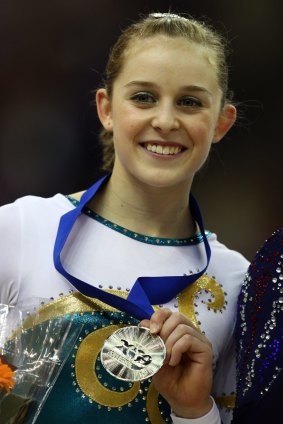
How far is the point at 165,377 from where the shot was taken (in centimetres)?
165

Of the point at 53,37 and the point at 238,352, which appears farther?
the point at 53,37

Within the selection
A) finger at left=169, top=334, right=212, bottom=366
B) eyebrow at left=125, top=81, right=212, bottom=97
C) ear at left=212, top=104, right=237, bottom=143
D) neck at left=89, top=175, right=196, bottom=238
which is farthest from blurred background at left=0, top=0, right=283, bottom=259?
finger at left=169, top=334, right=212, bottom=366

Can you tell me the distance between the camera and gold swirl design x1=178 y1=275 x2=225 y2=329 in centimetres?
185

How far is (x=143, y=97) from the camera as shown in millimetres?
1848

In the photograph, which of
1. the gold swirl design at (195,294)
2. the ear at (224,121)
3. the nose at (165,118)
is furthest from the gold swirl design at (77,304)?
the ear at (224,121)

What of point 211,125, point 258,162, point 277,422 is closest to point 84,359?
point 277,422

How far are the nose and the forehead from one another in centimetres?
7

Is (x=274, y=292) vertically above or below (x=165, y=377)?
above

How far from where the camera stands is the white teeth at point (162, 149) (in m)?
1.84

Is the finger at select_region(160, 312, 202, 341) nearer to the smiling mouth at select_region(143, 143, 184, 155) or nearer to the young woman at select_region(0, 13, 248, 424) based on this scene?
the young woman at select_region(0, 13, 248, 424)

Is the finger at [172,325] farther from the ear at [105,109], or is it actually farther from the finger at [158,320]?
the ear at [105,109]

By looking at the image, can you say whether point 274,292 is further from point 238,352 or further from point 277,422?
point 277,422

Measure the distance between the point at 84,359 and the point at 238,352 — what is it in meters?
0.35

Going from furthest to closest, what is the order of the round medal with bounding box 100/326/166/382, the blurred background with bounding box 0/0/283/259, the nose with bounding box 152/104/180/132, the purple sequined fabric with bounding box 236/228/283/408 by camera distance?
the blurred background with bounding box 0/0/283/259
the nose with bounding box 152/104/180/132
the purple sequined fabric with bounding box 236/228/283/408
the round medal with bounding box 100/326/166/382
